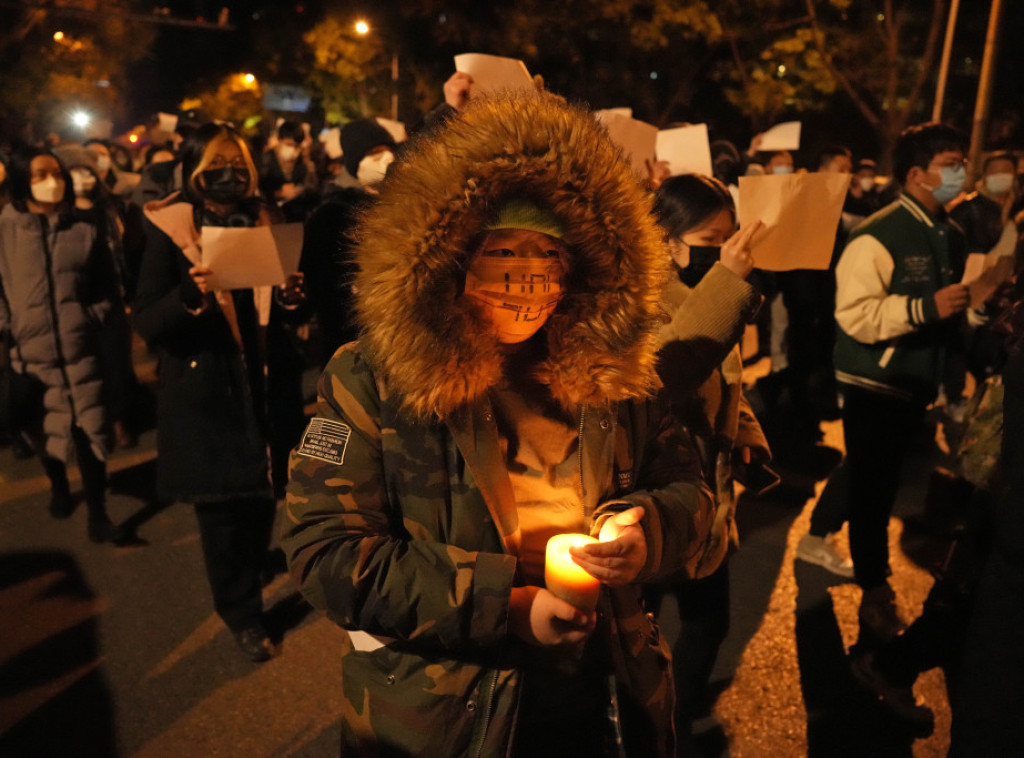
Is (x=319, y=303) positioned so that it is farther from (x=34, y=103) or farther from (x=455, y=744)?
(x=34, y=103)

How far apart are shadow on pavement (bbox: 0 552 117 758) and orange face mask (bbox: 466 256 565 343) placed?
2424 mm

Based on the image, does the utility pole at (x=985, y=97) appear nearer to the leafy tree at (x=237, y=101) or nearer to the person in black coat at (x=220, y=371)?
the person in black coat at (x=220, y=371)

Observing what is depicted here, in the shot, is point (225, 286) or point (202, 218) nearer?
point (225, 286)

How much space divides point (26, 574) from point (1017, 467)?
4.44 m

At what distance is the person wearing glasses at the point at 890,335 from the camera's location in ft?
11.3

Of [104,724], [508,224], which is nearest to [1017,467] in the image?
[508,224]

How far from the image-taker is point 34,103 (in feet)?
91.3

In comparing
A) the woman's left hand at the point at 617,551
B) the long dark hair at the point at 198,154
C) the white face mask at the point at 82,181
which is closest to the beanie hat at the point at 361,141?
the long dark hair at the point at 198,154

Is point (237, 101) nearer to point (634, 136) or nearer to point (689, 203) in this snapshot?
point (634, 136)

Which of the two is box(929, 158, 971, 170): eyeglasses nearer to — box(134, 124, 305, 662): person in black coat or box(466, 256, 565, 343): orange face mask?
box(466, 256, 565, 343): orange face mask

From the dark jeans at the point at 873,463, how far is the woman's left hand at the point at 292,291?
2504 millimetres

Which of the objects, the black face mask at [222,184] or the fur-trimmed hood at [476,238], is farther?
the black face mask at [222,184]

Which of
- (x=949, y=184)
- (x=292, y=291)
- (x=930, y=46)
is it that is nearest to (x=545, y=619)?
(x=292, y=291)

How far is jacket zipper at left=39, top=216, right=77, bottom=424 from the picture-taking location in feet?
14.2
